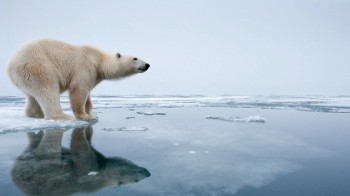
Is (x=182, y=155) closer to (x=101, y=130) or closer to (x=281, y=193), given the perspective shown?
(x=281, y=193)

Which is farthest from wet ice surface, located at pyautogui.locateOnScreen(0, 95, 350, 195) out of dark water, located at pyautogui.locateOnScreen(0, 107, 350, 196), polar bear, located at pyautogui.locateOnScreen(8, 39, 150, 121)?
polar bear, located at pyautogui.locateOnScreen(8, 39, 150, 121)

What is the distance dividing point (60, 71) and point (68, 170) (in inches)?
138

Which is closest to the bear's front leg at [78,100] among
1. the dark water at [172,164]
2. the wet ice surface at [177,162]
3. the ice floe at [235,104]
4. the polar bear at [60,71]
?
the polar bear at [60,71]

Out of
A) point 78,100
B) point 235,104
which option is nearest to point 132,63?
point 78,100

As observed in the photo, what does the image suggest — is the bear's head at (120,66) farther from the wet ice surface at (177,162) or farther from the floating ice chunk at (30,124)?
the wet ice surface at (177,162)

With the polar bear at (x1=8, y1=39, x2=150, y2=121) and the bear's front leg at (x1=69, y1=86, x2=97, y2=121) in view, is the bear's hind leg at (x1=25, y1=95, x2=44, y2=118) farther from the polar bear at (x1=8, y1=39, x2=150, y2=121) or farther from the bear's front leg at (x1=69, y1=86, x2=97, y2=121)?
the bear's front leg at (x1=69, y1=86, x2=97, y2=121)

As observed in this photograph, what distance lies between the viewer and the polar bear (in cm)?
507

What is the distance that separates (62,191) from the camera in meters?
1.96

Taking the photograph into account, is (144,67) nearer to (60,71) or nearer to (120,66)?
(120,66)

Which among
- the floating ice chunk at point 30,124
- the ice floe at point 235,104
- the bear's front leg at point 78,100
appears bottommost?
the floating ice chunk at point 30,124

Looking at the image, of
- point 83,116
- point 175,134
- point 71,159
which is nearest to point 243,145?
point 175,134

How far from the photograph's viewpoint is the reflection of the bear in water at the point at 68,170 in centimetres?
206

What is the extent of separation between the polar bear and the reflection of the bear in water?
1.87 metres

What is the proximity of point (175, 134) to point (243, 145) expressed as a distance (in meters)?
1.25
